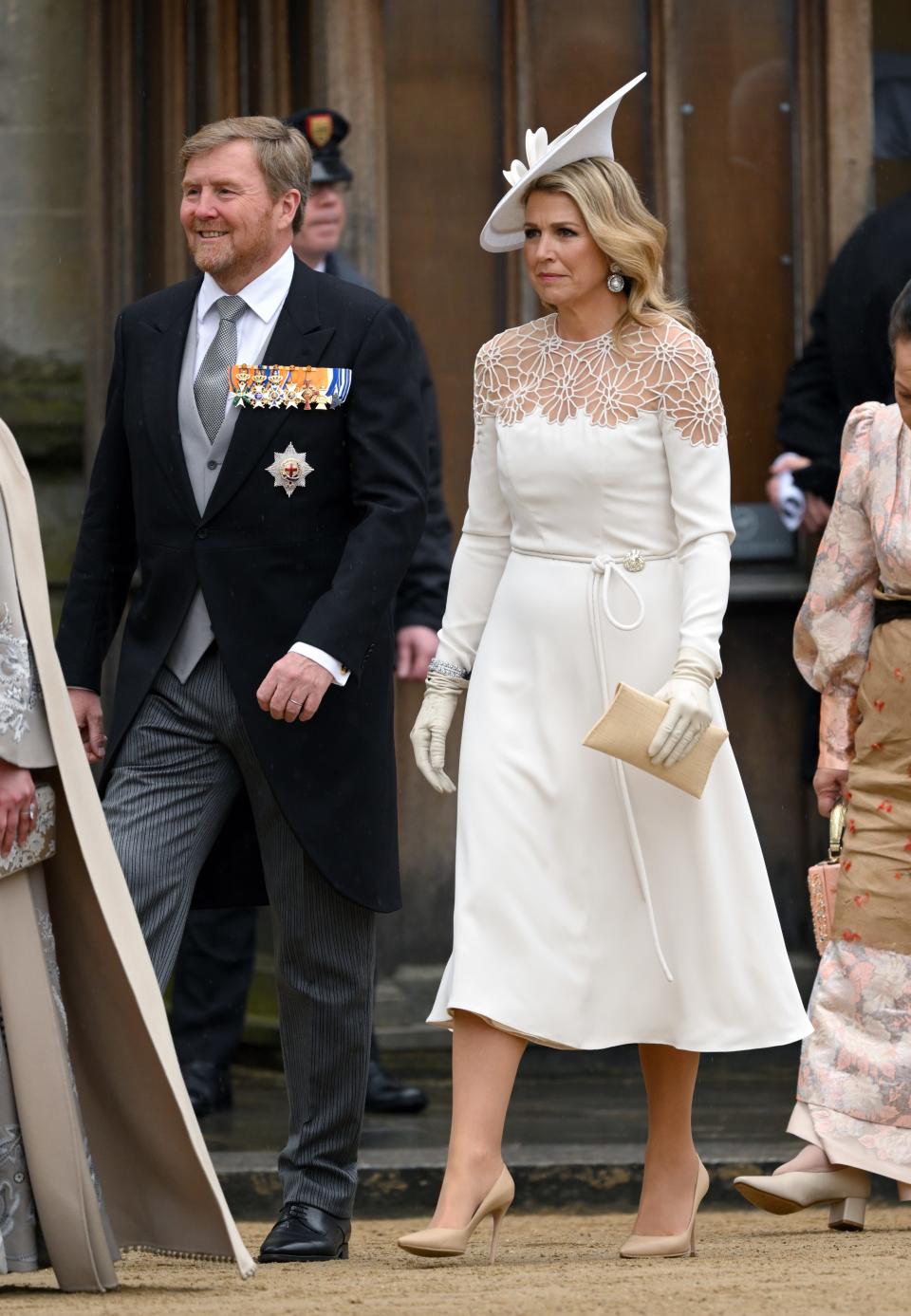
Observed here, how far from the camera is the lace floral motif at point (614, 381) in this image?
192 inches

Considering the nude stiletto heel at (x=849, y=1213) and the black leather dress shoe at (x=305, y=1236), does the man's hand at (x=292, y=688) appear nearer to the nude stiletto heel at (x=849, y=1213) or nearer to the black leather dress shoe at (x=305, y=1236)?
the black leather dress shoe at (x=305, y=1236)

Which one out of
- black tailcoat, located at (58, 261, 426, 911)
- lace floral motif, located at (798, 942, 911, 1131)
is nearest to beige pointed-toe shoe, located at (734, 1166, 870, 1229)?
lace floral motif, located at (798, 942, 911, 1131)

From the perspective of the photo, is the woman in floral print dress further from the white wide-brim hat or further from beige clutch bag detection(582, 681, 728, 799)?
beige clutch bag detection(582, 681, 728, 799)

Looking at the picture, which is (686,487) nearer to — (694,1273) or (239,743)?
(239,743)

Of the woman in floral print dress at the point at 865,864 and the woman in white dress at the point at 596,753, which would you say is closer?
the woman in white dress at the point at 596,753

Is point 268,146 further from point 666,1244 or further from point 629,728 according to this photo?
point 666,1244

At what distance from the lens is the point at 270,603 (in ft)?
16.4

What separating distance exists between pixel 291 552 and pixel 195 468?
0.24 m

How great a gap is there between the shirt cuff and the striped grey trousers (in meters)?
→ 0.20

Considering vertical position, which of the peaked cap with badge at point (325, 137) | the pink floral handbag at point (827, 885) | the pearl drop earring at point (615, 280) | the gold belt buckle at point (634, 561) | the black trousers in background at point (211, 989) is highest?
the peaked cap with badge at point (325, 137)

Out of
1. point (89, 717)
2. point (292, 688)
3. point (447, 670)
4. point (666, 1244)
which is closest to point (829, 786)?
point (447, 670)

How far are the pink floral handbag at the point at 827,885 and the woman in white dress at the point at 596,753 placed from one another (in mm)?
490

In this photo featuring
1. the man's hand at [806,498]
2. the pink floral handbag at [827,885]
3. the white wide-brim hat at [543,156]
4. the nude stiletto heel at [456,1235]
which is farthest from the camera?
the man's hand at [806,498]

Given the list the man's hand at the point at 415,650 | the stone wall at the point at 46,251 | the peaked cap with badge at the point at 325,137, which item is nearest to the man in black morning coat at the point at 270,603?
the man's hand at the point at 415,650
